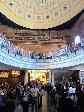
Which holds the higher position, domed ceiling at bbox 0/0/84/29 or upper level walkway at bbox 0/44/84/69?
domed ceiling at bbox 0/0/84/29

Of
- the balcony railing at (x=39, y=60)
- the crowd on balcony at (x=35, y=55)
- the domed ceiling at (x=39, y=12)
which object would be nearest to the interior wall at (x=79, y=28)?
the domed ceiling at (x=39, y=12)

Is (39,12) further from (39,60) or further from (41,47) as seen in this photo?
(39,60)

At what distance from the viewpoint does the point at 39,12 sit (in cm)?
3136

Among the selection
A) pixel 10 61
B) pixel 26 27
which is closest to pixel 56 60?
pixel 10 61

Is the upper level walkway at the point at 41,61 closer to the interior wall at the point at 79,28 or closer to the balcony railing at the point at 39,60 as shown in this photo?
the balcony railing at the point at 39,60

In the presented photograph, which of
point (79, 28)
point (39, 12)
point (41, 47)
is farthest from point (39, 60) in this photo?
point (39, 12)

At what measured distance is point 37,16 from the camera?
3128cm

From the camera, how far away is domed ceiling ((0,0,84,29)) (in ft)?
94.6

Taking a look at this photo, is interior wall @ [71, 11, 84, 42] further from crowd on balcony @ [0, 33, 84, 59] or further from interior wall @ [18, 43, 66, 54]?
crowd on balcony @ [0, 33, 84, 59]

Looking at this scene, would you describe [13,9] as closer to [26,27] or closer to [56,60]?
[26,27]

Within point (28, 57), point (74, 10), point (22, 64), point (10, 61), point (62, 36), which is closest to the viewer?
point (10, 61)

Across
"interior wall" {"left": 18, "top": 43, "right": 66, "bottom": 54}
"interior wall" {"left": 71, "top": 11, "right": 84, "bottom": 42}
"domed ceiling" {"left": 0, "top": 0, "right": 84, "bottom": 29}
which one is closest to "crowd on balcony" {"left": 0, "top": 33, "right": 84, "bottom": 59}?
"interior wall" {"left": 71, "top": 11, "right": 84, "bottom": 42}

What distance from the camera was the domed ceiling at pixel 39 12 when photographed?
28844 millimetres

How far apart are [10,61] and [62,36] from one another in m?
12.9
